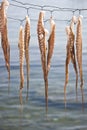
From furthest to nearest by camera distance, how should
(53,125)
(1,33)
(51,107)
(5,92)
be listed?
(5,92) → (51,107) → (53,125) → (1,33)

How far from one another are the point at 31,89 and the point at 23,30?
73.0 ft

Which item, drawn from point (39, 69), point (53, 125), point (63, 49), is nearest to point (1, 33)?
point (53, 125)

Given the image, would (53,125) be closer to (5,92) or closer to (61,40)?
(5,92)

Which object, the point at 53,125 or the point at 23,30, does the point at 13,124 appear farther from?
the point at 23,30

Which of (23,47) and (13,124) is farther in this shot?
(13,124)

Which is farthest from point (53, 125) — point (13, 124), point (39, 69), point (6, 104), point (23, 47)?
point (39, 69)

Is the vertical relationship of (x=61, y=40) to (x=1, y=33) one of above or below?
below

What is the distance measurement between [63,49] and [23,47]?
4524 centimetres

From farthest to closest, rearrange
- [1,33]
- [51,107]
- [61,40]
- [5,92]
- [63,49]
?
[61,40] → [63,49] → [5,92] → [51,107] → [1,33]

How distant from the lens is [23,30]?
693cm

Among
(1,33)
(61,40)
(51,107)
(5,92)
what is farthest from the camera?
(61,40)

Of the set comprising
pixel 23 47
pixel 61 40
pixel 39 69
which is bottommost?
pixel 61 40

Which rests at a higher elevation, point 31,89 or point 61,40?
point 31,89

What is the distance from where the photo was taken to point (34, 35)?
63625 millimetres
